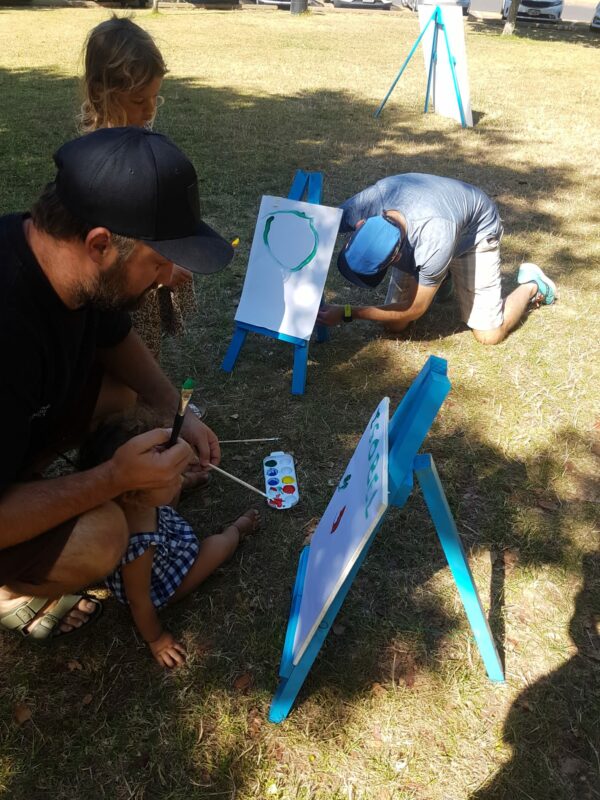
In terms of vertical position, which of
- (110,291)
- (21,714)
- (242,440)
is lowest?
(21,714)

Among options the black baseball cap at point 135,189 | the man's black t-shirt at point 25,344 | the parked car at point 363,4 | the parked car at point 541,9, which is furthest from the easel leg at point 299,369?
the parked car at point 363,4

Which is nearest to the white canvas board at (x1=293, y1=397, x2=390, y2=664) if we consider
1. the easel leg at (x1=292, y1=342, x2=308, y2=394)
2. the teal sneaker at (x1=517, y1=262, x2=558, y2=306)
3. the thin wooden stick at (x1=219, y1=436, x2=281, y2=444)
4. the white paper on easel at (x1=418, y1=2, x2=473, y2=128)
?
the thin wooden stick at (x1=219, y1=436, x2=281, y2=444)

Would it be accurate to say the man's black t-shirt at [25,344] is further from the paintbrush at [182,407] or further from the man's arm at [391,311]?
the man's arm at [391,311]

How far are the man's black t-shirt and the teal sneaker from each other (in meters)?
2.95

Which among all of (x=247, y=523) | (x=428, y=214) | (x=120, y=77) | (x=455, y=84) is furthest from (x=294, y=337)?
(x=455, y=84)

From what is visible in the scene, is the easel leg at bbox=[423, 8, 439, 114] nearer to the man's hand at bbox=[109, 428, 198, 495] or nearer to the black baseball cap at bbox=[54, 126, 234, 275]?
the black baseball cap at bbox=[54, 126, 234, 275]

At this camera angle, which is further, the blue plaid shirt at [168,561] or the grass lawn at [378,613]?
the blue plaid shirt at [168,561]

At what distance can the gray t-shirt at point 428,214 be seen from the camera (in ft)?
10.2

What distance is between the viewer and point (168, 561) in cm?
206

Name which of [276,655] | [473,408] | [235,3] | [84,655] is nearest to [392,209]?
[473,408]

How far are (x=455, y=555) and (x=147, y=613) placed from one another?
0.91 meters

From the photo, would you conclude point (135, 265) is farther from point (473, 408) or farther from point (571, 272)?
point (571, 272)

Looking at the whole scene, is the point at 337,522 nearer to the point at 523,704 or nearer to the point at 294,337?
the point at 523,704

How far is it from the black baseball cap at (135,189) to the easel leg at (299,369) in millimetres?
1591
